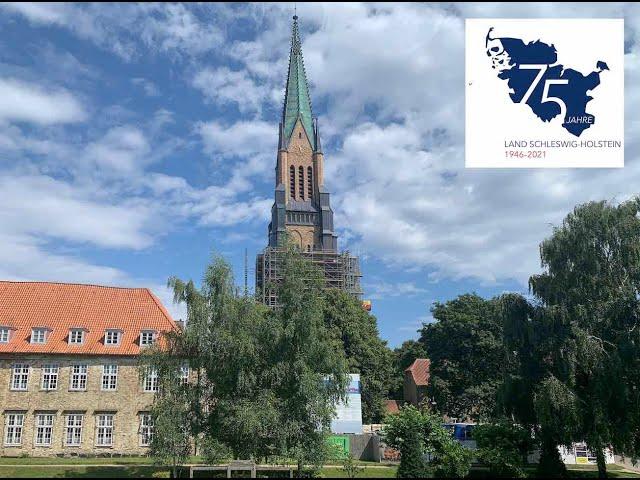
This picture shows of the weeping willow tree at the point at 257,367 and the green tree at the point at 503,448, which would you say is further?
the green tree at the point at 503,448

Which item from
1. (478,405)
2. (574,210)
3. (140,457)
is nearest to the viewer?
(574,210)

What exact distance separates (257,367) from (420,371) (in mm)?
44158

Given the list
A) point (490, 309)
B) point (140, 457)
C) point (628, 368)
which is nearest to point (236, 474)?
point (140, 457)

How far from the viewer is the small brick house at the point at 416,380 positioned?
2616 inches

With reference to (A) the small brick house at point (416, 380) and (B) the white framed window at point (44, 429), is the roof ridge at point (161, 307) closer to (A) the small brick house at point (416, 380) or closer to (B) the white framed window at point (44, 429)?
(B) the white framed window at point (44, 429)

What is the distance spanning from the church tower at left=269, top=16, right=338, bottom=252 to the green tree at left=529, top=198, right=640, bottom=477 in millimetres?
67311

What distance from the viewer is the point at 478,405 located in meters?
48.1

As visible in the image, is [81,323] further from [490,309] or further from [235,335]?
[490,309]

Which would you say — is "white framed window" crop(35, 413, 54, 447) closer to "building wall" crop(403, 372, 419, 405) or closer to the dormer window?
the dormer window

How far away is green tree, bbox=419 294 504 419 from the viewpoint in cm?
4838

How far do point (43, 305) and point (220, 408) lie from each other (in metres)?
20.0

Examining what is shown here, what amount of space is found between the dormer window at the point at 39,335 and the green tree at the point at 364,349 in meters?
28.1

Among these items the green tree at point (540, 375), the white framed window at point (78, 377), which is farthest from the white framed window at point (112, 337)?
the green tree at point (540, 375)

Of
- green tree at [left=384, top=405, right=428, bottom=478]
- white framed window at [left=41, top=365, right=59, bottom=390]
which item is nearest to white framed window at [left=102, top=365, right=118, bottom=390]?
white framed window at [left=41, top=365, right=59, bottom=390]
